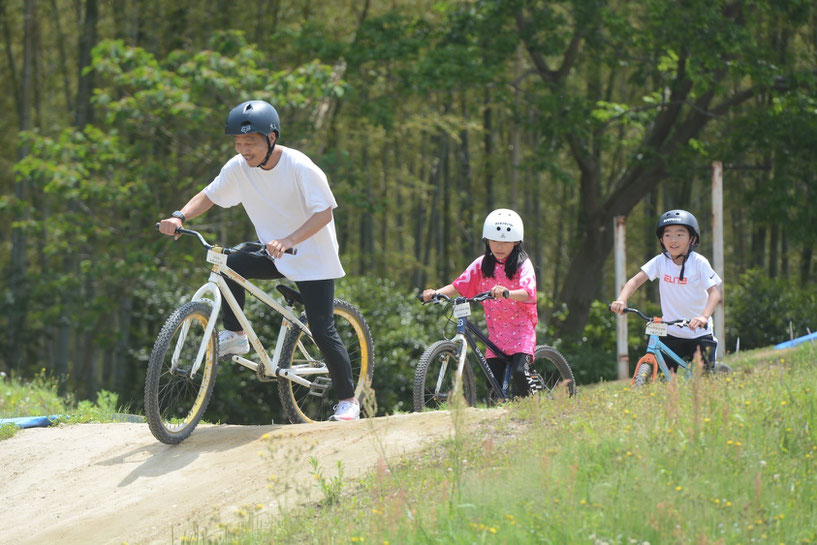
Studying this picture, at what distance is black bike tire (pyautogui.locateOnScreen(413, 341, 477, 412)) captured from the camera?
6605 mm

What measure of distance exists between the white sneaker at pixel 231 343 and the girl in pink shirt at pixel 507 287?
1350 millimetres

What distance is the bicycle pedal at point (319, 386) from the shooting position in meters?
6.97

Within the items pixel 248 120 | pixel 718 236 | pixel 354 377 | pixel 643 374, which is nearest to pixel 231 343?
pixel 354 377

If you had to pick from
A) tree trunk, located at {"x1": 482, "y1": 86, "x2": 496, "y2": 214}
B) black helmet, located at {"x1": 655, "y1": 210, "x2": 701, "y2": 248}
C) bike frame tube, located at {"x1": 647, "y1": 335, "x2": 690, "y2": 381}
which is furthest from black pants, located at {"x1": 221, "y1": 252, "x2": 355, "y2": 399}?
tree trunk, located at {"x1": 482, "y1": 86, "x2": 496, "y2": 214}

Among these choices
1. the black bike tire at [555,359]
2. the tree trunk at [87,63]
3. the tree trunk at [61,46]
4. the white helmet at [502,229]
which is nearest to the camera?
the white helmet at [502,229]

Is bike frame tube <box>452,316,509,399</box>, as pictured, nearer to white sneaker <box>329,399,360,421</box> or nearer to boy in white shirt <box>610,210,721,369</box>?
white sneaker <box>329,399,360,421</box>

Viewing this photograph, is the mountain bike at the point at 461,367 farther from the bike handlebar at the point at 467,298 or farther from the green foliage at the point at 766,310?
the green foliage at the point at 766,310

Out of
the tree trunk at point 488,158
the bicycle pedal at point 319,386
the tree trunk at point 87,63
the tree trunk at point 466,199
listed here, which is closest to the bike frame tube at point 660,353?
the bicycle pedal at point 319,386

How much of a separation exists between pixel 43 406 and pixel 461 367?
4.25 meters

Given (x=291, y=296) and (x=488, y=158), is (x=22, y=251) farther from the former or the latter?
(x=291, y=296)

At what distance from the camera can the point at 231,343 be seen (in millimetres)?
6562

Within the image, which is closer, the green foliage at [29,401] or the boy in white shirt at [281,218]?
the boy in white shirt at [281,218]

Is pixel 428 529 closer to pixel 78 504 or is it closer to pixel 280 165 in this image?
pixel 78 504

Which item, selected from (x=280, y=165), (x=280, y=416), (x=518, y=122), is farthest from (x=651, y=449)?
(x=518, y=122)
